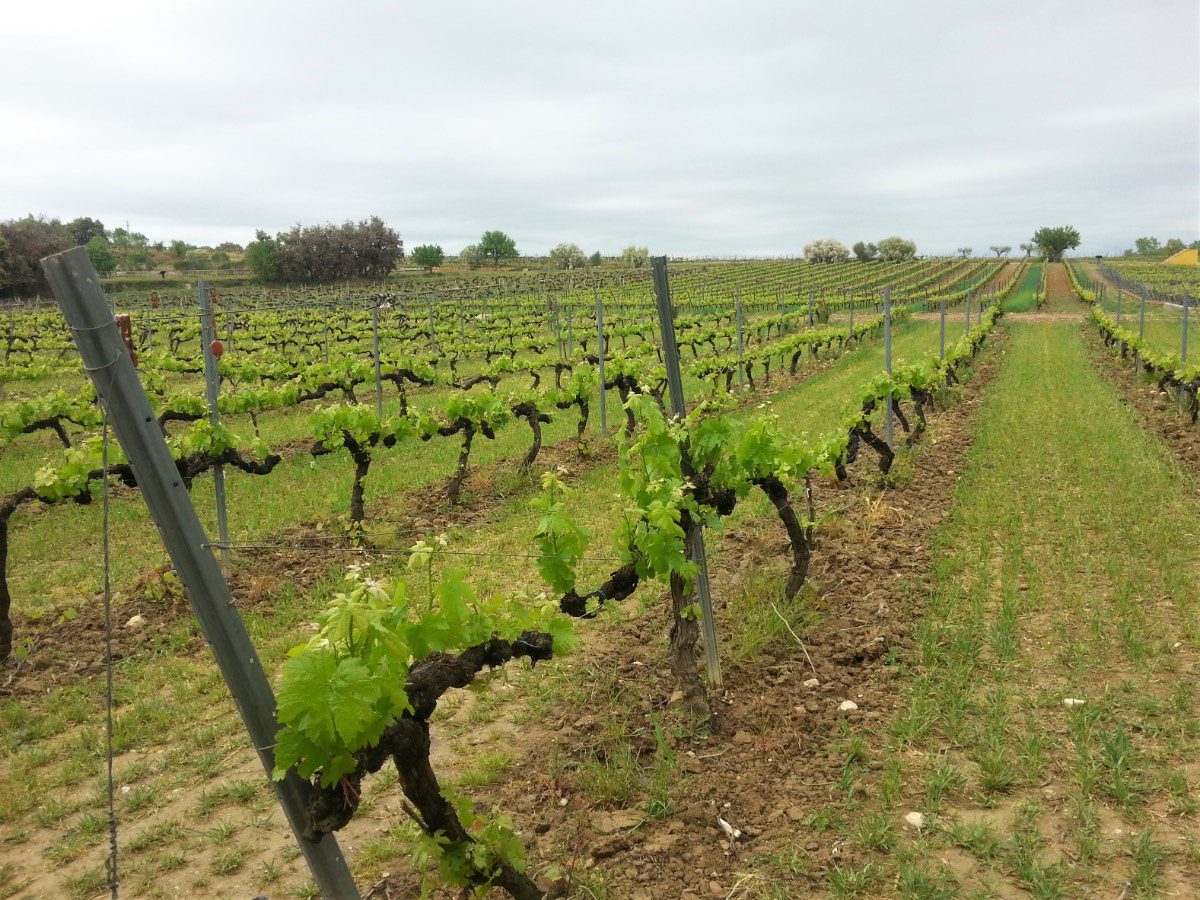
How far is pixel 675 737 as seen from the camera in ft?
14.7

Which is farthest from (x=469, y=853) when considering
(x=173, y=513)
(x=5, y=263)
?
(x=5, y=263)

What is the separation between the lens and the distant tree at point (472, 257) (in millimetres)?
90350

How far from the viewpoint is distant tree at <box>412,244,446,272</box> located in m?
86.6

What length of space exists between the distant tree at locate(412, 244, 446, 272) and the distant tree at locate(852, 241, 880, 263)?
169 ft

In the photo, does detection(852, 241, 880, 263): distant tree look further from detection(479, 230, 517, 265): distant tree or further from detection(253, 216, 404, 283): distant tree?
detection(253, 216, 404, 283): distant tree

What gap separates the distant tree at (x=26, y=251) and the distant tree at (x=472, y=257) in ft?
139

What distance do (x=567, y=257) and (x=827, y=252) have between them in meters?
32.7

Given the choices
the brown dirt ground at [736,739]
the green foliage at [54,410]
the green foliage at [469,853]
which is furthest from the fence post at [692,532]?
the green foliage at [54,410]

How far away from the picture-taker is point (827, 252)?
96.0 meters

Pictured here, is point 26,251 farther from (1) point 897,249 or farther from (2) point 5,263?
(1) point 897,249

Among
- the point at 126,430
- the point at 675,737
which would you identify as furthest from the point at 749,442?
the point at 126,430

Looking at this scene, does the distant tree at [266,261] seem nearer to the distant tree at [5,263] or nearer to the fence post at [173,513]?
the distant tree at [5,263]

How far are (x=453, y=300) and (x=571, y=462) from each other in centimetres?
3483

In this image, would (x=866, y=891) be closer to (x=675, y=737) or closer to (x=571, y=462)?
(x=675, y=737)
